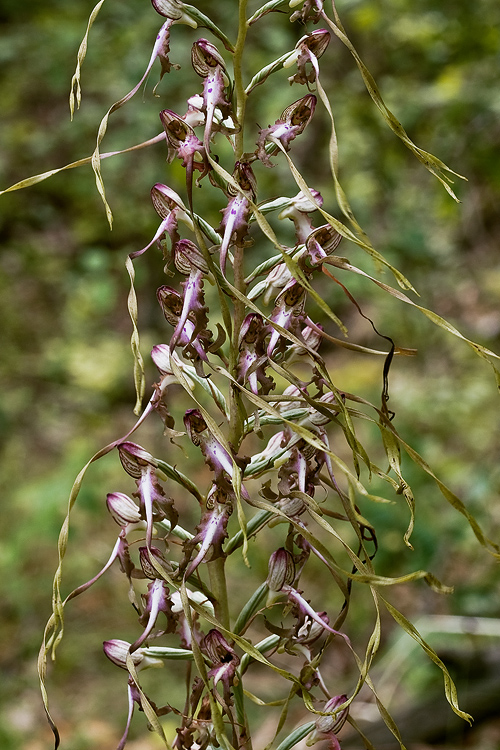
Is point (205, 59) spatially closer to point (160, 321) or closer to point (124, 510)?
point (124, 510)

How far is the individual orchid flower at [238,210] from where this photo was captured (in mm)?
743

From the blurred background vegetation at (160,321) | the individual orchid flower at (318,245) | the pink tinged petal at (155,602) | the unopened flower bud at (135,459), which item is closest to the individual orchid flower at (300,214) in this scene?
the individual orchid flower at (318,245)

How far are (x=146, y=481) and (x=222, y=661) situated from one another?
19cm

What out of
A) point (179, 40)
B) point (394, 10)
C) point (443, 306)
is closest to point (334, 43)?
point (394, 10)

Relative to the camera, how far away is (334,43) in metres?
4.19

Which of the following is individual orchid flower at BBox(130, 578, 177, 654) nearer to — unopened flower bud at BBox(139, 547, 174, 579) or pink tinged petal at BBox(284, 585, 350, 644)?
unopened flower bud at BBox(139, 547, 174, 579)

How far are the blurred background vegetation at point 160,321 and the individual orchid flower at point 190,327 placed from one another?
1634 mm

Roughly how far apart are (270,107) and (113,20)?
70 cm

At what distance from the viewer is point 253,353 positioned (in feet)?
2.48

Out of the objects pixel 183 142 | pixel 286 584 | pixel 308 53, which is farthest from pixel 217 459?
pixel 308 53

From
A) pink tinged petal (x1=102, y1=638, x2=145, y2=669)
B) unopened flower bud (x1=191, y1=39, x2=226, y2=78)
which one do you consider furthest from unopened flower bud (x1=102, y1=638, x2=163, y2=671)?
unopened flower bud (x1=191, y1=39, x2=226, y2=78)

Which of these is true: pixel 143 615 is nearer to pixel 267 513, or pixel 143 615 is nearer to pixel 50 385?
pixel 267 513

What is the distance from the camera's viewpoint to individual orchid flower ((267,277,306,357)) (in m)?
0.78

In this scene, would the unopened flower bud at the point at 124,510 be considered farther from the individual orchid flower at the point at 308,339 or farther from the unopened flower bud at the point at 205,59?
the unopened flower bud at the point at 205,59
